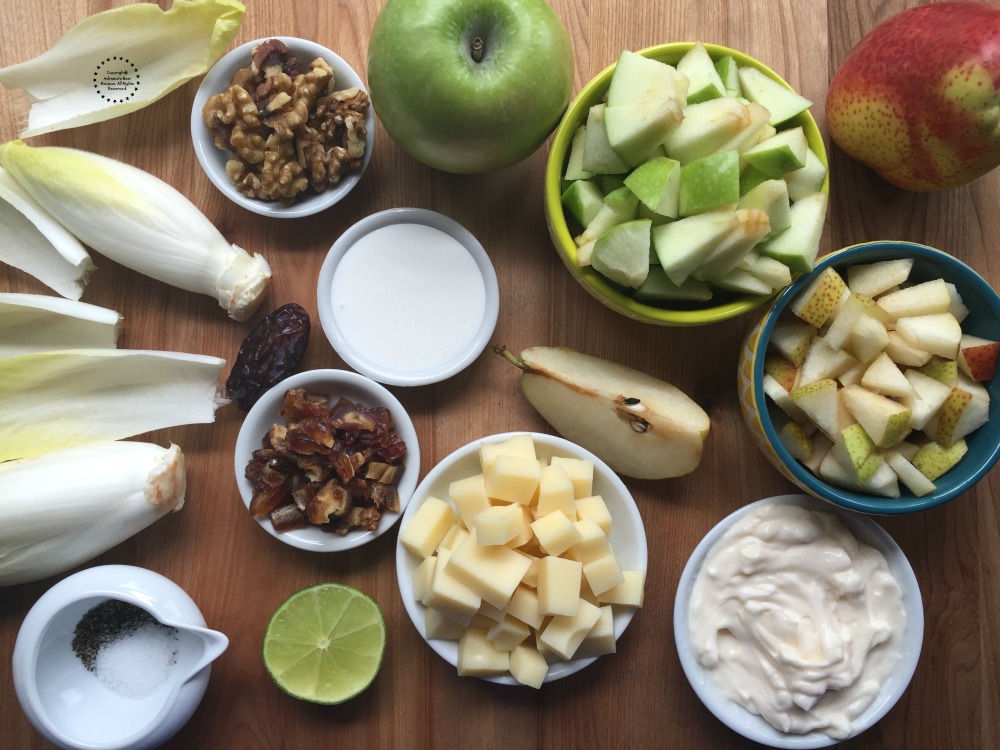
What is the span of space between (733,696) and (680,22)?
1096 mm

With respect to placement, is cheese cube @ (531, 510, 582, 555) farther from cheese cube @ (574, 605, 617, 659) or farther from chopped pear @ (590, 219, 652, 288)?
chopped pear @ (590, 219, 652, 288)

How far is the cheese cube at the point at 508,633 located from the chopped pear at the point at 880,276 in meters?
0.71

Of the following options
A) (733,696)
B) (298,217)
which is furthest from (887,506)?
Answer: (298,217)

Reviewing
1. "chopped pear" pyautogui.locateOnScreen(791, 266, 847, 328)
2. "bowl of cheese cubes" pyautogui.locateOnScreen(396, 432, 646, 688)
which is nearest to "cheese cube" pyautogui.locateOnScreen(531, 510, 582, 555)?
"bowl of cheese cubes" pyautogui.locateOnScreen(396, 432, 646, 688)

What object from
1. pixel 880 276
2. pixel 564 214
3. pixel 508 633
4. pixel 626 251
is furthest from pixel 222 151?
pixel 880 276

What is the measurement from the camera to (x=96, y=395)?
121 cm

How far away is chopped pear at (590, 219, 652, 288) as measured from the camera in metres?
0.98

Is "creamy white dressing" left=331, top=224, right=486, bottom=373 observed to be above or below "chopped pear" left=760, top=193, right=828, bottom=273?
below

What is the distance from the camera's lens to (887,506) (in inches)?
42.3

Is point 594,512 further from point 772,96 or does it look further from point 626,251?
point 772,96

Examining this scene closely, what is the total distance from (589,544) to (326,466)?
419mm

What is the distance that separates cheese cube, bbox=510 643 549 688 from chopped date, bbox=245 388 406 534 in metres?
0.29

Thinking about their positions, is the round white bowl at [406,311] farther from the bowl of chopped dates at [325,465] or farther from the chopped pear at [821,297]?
the chopped pear at [821,297]

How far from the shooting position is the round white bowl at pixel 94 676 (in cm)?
103
